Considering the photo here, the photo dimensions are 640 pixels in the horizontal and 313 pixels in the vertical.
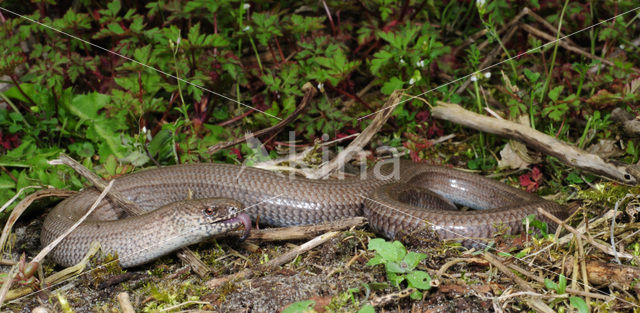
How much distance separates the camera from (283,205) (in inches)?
Answer: 152

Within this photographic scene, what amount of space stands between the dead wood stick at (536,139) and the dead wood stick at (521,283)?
1.39m

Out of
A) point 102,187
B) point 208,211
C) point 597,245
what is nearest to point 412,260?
point 597,245

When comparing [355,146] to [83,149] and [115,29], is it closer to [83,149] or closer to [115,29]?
[115,29]

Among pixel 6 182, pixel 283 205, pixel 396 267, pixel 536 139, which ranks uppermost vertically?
pixel 536 139

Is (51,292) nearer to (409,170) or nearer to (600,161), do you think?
(409,170)

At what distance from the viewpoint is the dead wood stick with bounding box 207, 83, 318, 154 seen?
4173 millimetres

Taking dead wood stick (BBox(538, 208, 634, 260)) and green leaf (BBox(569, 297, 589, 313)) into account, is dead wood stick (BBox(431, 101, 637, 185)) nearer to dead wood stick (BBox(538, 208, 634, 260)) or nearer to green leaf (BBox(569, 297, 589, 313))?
dead wood stick (BBox(538, 208, 634, 260))

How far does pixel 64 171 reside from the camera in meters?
4.02

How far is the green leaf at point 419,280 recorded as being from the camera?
2494mm

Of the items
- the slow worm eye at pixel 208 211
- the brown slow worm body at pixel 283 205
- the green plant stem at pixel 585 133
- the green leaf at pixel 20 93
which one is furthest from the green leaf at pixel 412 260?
the green leaf at pixel 20 93

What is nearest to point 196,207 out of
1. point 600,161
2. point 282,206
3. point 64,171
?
point 282,206

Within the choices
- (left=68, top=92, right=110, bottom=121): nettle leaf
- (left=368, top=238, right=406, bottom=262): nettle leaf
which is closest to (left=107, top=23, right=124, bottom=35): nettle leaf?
(left=68, top=92, right=110, bottom=121): nettle leaf

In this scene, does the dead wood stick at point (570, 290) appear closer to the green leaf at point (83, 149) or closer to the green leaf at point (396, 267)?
the green leaf at point (396, 267)

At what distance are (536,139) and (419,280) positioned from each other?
1959 mm
